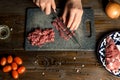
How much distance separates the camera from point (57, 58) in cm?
128

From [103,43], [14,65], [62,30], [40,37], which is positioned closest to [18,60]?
[14,65]

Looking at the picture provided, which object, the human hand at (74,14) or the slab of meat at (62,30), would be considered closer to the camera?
the human hand at (74,14)

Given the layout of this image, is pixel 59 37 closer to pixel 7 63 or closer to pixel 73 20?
pixel 73 20

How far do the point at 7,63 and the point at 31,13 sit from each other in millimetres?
292

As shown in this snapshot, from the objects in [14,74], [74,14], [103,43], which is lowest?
[14,74]

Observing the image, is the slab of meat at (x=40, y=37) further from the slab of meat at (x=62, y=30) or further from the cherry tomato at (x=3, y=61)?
the cherry tomato at (x=3, y=61)

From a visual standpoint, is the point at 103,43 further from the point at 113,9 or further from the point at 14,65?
the point at 14,65

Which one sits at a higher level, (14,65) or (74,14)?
(74,14)

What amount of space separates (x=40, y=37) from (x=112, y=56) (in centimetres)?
36

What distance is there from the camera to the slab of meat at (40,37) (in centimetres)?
129

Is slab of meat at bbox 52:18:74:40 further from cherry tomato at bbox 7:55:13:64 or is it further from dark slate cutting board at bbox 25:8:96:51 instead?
cherry tomato at bbox 7:55:13:64

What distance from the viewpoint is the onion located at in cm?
126

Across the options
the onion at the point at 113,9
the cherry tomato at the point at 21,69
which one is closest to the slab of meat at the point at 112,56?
the onion at the point at 113,9

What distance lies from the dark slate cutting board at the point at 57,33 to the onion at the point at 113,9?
0.10 metres
